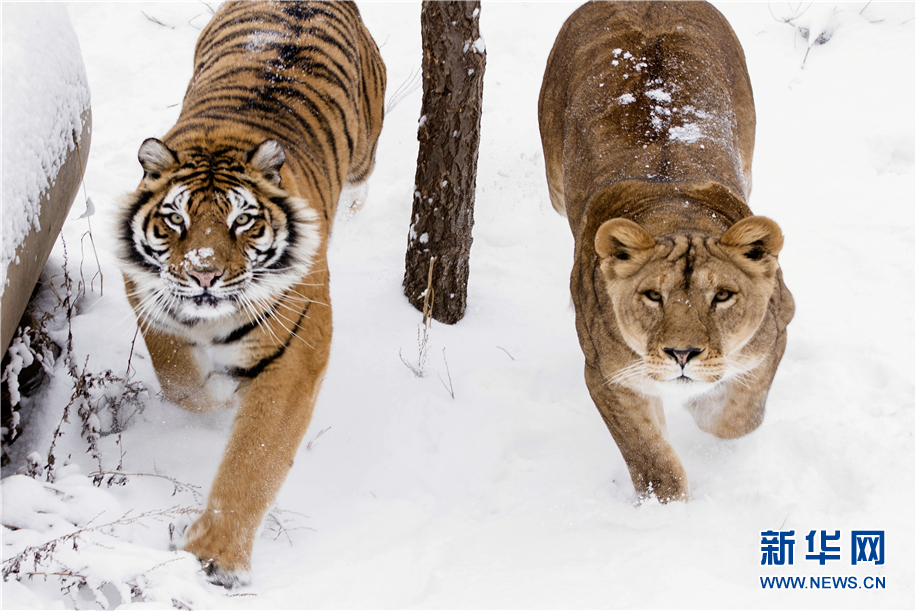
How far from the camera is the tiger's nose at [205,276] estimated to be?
9.28ft

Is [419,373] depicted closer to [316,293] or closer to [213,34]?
[316,293]

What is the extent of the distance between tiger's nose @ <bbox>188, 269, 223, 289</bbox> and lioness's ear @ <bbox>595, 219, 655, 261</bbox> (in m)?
1.50

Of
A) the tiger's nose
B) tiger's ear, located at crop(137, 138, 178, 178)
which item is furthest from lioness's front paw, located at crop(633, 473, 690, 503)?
tiger's ear, located at crop(137, 138, 178, 178)

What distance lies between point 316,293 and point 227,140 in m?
0.79

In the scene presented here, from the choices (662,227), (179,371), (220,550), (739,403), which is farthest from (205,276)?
(739,403)

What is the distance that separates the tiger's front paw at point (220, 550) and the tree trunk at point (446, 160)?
6.98 ft

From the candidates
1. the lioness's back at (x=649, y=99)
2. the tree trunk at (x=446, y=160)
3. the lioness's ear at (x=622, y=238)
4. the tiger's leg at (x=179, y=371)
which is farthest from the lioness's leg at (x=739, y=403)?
the tiger's leg at (x=179, y=371)

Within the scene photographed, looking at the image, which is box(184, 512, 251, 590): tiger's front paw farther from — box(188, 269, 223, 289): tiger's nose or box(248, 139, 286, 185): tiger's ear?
box(248, 139, 286, 185): tiger's ear

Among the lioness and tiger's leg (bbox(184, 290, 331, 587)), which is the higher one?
the lioness

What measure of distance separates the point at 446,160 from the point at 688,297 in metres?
1.97

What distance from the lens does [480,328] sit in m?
4.89

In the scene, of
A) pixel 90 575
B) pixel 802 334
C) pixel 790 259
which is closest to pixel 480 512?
pixel 90 575

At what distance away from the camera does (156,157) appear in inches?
118

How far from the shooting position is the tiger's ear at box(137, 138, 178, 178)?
2.94 m
